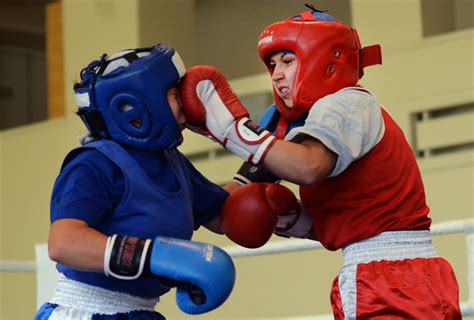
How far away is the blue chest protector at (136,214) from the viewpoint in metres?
1.83

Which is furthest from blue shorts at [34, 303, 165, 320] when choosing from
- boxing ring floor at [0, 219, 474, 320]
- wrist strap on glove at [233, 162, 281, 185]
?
boxing ring floor at [0, 219, 474, 320]

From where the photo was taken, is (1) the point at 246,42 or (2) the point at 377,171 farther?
A: (1) the point at 246,42

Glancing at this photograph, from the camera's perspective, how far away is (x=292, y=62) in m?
2.04

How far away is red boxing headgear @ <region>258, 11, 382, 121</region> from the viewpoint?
2004 mm

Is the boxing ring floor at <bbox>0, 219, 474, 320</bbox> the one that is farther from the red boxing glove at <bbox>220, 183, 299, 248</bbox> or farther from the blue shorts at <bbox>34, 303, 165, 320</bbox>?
the blue shorts at <bbox>34, 303, 165, 320</bbox>

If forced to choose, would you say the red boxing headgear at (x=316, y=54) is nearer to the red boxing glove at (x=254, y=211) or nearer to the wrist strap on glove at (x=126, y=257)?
the red boxing glove at (x=254, y=211)

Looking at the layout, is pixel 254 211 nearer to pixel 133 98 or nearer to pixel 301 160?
pixel 301 160

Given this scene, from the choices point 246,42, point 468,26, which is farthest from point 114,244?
point 246,42

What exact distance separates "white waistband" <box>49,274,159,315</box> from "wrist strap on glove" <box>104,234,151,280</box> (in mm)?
206

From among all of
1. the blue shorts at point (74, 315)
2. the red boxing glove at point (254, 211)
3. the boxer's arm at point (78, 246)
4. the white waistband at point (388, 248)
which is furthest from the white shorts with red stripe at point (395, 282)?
the boxer's arm at point (78, 246)

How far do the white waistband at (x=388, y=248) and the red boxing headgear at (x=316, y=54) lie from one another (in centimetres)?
32

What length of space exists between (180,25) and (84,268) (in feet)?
15.7

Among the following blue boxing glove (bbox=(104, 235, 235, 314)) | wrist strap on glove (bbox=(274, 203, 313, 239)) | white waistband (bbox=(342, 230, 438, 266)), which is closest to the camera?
blue boxing glove (bbox=(104, 235, 235, 314))

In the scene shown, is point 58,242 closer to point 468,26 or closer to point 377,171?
point 377,171
